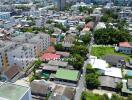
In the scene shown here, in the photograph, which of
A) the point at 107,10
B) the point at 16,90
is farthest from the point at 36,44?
the point at 107,10

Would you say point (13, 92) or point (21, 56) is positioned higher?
point (13, 92)

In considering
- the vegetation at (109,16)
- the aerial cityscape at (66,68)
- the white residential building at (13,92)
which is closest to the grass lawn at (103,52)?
the aerial cityscape at (66,68)

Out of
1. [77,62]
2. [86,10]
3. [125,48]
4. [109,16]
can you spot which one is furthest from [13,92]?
[86,10]

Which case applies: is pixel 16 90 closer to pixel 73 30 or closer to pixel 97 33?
pixel 97 33

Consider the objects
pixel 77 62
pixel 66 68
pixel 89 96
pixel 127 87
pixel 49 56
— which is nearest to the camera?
pixel 89 96

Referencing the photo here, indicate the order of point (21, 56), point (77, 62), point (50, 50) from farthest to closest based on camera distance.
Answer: point (50, 50) → point (77, 62) → point (21, 56)

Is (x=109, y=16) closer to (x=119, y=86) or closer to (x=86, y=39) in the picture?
(x=86, y=39)
